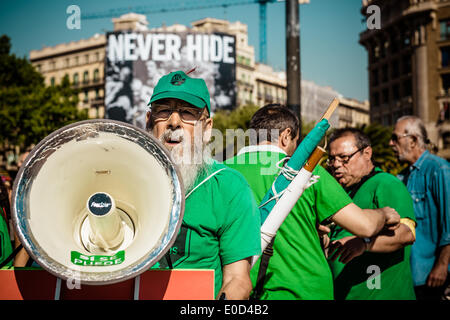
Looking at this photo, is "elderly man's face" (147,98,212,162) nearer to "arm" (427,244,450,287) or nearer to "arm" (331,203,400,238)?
"arm" (331,203,400,238)

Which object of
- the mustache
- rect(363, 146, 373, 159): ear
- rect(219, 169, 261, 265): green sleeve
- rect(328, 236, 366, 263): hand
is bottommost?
rect(328, 236, 366, 263): hand

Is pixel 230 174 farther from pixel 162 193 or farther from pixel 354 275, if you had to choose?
pixel 354 275

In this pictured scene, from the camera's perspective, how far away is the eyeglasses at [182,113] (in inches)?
83.6

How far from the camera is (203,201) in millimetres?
1976

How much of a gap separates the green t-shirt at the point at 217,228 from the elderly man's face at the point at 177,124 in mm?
217

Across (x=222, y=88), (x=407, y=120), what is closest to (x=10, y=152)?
(x=222, y=88)

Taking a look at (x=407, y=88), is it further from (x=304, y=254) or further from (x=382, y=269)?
(x=304, y=254)

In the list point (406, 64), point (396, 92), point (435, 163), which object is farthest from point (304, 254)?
point (396, 92)

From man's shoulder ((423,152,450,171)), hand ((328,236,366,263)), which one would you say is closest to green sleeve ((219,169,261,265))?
hand ((328,236,366,263))

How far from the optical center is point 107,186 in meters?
1.86

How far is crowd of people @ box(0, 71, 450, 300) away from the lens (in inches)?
76.6

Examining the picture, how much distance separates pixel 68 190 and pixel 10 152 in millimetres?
31277

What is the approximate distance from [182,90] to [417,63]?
4586 centimetres

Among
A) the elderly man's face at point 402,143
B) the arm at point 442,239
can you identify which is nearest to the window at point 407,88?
the elderly man's face at point 402,143
